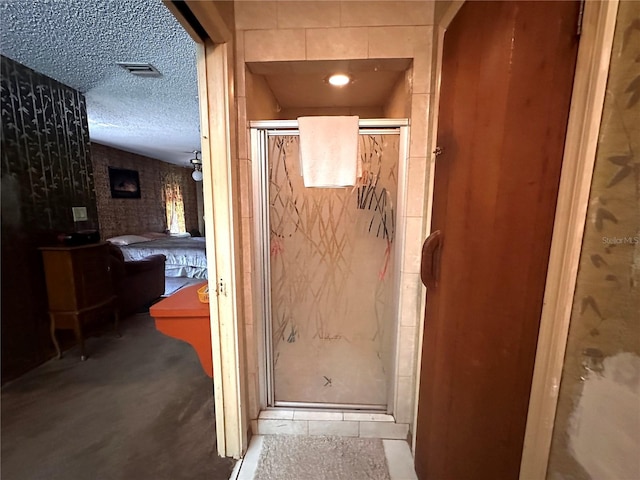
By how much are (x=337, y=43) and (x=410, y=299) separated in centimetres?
135

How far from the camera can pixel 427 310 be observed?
1202mm

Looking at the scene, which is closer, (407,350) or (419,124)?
(419,124)

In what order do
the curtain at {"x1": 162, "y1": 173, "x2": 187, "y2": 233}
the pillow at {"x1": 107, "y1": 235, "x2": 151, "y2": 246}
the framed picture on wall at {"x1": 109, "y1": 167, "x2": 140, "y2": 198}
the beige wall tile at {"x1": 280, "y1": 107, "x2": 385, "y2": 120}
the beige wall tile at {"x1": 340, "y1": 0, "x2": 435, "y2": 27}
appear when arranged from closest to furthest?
the beige wall tile at {"x1": 340, "y1": 0, "x2": 435, "y2": 27}, the beige wall tile at {"x1": 280, "y1": 107, "x2": 385, "y2": 120}, the pillow at {"x1": 107, "y1": 235, "x2": 151, "y2": 246}, the framed picture on wall at {"x1": 109, "y1": 167, "x2": 140, "y2": 198}, the curtain at {"x1": 162, "y1": 173, "x2": 187, "y2": 233}

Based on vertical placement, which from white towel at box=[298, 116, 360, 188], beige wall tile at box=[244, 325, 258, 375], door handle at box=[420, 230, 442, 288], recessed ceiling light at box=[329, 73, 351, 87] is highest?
recessed ceiling light at box=[329, 73, 351, 87]

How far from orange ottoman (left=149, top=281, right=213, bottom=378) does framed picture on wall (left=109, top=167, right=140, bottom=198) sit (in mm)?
4622

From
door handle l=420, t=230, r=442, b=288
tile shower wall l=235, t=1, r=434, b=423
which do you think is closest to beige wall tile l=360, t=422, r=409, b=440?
tile shower wall l=235, t=1, r=434, b=423

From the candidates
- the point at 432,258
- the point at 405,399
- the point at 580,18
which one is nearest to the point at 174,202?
the point at 405,399

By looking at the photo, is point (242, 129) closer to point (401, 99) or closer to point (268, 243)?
point (268, 243)

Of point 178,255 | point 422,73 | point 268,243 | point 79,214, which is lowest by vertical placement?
point 178,255

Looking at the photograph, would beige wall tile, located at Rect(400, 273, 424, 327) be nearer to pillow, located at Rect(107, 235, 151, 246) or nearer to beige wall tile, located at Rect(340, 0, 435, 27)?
beige wall tile, located at Rect(340, 0, 435, 27)

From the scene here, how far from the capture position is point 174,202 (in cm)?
651

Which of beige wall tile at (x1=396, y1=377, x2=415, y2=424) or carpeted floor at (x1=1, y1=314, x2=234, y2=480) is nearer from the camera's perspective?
carpeted floor at (x1=1, y1=314, x2=234, y2=480)

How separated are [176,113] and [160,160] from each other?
377cm

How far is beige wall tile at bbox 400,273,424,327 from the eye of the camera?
1.36 metres
